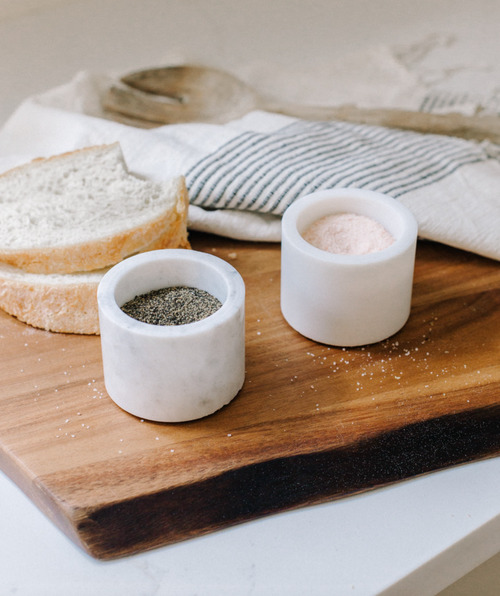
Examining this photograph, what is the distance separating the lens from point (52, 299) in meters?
1.25

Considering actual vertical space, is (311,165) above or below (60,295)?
above

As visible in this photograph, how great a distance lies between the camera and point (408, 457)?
1.05 meters

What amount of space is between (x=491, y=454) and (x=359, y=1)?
225 cm

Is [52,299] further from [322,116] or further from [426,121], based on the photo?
[426,121]

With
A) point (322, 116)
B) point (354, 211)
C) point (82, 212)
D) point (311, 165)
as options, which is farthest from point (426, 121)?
point (82, 212)

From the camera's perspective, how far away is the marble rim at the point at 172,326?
39.4 inches

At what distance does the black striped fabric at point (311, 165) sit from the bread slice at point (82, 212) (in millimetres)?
107

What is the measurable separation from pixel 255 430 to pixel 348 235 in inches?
15.7

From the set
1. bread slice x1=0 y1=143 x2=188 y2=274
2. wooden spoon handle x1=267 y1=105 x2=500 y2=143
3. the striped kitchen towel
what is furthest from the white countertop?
wooden spoon handle x1=267 y1=105 x2=500 y2=143

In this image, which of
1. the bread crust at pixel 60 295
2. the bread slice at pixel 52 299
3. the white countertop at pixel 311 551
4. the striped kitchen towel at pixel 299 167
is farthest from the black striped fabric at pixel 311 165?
the white countertop at pixel 311 551

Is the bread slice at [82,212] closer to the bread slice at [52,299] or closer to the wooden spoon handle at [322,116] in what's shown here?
the bread slice at [52,299]

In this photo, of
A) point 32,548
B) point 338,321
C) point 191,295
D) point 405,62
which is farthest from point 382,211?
point 405,62

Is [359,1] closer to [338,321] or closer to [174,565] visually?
[338,321]

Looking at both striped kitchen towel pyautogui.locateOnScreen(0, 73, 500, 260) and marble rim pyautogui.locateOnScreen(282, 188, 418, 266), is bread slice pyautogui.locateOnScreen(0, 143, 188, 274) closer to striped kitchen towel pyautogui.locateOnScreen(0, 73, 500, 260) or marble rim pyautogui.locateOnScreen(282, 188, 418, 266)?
striped kitchen towel pyautogui.locateOnScreen(0, 73, 500, 260)
